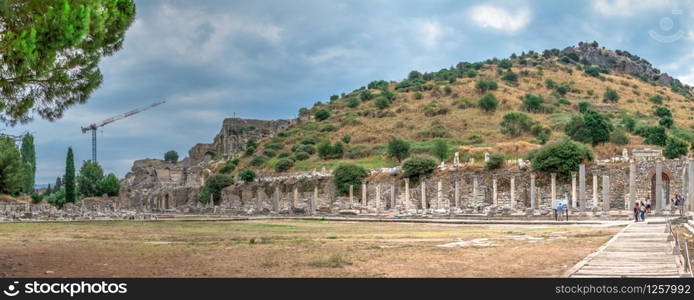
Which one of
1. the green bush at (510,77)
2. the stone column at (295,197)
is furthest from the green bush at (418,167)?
the green bush at (510,77)

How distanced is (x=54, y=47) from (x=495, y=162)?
42.2m

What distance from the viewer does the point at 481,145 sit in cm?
7500

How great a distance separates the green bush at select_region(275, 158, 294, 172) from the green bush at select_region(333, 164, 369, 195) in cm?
2532

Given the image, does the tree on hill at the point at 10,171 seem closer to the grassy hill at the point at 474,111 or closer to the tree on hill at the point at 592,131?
the grassy hill at the point at 474,111

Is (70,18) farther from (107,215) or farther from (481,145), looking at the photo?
(481,145)

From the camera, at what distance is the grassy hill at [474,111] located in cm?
7806

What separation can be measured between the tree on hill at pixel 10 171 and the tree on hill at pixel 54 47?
62.1 meters

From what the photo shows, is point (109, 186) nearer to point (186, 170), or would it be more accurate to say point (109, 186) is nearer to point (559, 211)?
point (186, 170)

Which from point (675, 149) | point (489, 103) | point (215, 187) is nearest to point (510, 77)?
point (489, 103)

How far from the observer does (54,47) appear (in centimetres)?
1203

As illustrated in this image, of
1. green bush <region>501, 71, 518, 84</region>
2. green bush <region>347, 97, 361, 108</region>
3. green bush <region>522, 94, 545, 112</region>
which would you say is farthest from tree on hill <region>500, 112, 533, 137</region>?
green bush <region>347, 97, 361, 108</region>
